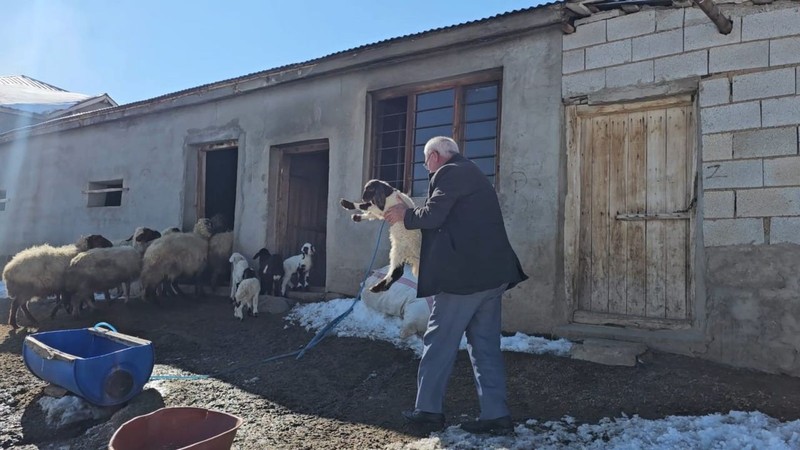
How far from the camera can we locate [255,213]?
9.35 m

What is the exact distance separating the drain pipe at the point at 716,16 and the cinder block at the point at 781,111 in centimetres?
81

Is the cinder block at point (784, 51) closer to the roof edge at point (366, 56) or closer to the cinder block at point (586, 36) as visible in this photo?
the cinder block at point (586, 36)

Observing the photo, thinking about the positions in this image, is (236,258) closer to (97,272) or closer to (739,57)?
(97,272)

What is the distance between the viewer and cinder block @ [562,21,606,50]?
20.2 ft

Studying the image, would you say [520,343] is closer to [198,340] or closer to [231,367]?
[231,367]

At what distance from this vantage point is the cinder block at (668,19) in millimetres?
5711

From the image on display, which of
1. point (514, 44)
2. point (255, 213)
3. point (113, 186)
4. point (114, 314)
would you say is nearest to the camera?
point (514, 44)

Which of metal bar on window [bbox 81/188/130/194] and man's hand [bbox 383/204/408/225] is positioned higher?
metal bar on window [bbox 81/188/130/194]

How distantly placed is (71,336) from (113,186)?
25.4ft

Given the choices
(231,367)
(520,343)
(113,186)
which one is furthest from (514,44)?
(113,186)

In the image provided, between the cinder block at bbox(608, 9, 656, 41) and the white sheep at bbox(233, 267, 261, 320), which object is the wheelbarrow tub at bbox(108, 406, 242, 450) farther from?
the cinder block at bbox(608, 9, 656, 41)

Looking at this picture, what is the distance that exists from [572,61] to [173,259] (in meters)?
6.76

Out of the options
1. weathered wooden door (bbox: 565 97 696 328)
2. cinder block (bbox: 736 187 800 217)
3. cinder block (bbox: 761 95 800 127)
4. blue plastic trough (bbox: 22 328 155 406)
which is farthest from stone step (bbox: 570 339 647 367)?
blue plastic trough (bbox: 22 328 155 406)

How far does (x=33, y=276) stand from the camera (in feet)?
26.1
